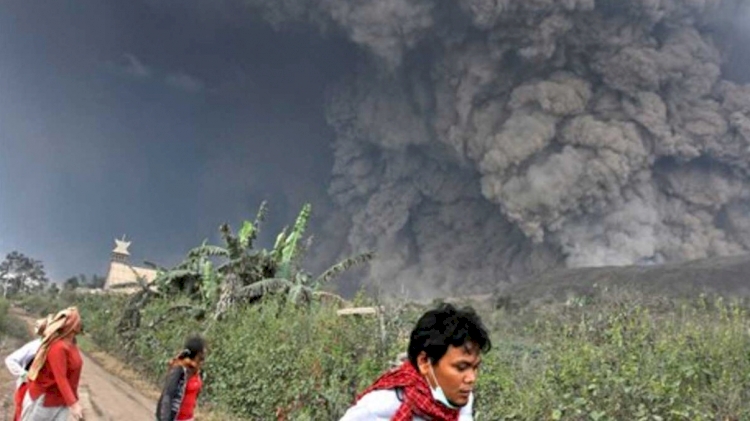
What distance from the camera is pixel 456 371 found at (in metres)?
2.03

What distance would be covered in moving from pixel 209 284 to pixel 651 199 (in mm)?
48549

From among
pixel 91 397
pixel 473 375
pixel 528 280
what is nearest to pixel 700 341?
pixel 473 375

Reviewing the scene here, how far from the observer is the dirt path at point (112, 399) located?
35.2ft

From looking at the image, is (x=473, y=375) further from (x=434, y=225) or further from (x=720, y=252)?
(x=434, y=225)

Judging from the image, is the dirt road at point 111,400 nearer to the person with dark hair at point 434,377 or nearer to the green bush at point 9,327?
the green bush at point 9,327

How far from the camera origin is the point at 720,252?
181 ft

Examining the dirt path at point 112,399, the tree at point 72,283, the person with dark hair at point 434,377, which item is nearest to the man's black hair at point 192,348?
the person with dark hair at point 434,377

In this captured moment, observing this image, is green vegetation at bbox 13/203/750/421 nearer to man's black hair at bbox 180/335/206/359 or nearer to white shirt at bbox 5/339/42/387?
man's black hair at bbox 180/335/206/359

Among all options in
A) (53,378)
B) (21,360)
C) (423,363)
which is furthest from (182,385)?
(423,363)

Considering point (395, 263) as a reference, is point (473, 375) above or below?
below

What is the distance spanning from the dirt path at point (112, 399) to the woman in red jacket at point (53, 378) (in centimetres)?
617

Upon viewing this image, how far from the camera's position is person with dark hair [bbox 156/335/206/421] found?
16.0ft

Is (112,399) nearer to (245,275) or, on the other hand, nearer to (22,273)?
(245,275)

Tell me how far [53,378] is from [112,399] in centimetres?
856
